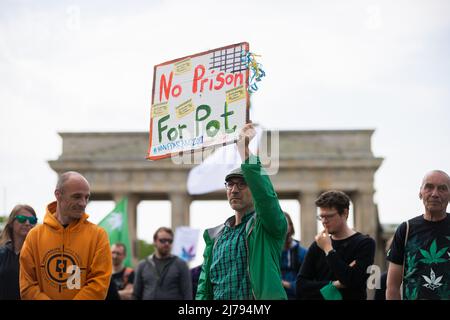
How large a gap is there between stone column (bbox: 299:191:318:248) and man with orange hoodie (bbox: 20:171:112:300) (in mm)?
46192

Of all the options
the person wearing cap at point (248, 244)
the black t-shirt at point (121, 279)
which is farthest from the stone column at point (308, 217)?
the person wearing cap at point (248, 244)

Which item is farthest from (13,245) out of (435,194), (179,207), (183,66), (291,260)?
(179,207)

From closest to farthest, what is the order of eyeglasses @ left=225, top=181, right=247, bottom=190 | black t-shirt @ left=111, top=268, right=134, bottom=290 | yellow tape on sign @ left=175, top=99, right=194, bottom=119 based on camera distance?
eyeglasses @ left=225, top=181, right=247, bottom=190 → yellow tape on sign @ left=175, top=99, right=194, bottom=119 → black t-shirt @ left=111, top=268, right=134, bottom=290

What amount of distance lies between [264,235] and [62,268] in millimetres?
1439

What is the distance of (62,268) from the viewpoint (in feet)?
19.3

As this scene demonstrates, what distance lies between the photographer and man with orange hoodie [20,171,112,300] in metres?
5.86

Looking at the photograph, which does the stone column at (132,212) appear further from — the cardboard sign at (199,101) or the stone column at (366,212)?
the cardboard sign at (199,101)

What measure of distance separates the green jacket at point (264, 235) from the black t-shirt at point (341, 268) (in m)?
1.65

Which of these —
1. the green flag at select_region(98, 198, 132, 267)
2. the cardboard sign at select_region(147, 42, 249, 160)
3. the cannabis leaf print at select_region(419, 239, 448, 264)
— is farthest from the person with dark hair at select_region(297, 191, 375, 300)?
the green flag at select_region(98, 198, 132, 267)

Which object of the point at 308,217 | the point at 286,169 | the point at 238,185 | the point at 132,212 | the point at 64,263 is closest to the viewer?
the point at 238,185

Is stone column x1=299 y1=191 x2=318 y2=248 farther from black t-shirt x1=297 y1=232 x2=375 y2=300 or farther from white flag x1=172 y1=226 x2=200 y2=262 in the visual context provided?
black t-shirt x1=297 y1=232 x2=375 y2=300

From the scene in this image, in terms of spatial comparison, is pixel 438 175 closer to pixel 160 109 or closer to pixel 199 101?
pixel 199 101
